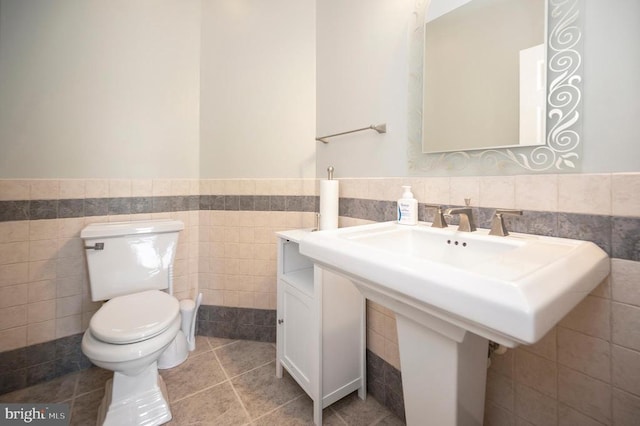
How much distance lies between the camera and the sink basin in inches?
16.6

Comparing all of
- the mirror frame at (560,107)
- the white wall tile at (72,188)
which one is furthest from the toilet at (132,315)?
the mirror frame at (560,107)

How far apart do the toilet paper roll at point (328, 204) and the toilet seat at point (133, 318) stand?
86 cm

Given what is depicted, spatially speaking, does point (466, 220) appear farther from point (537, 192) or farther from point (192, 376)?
point (192, 376)

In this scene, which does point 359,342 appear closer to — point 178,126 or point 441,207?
point 441,207

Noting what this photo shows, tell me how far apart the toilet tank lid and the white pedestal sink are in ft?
3.74

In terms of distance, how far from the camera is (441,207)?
1067 millimetres

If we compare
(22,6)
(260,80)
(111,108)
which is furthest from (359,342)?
(22,6)

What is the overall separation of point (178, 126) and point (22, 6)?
2.89 ft

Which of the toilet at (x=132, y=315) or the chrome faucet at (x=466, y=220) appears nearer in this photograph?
the chrome faucet at (x=466, y=220)

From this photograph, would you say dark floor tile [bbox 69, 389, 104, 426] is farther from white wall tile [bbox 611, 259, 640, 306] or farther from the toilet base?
white wall tile [bbox 611, 259, 640, 306]

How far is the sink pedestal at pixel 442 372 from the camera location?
26.7 inches

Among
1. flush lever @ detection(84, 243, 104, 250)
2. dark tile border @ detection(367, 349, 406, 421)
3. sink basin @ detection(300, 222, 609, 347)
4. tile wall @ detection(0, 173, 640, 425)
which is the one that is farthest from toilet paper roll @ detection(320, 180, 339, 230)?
flush lever @ detection(84, 243, 104, 250)

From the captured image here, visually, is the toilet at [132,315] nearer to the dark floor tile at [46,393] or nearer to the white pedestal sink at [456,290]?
the dark floor tile at [46,393]

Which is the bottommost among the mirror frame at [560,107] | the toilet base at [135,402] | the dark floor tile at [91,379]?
the dark floor tile at [91,379]
